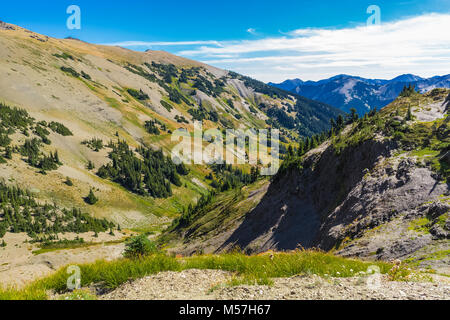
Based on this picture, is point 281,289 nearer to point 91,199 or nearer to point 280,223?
point 280,223

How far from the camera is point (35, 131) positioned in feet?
530

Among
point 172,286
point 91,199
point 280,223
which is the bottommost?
point 91,199

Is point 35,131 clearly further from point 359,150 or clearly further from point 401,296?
point 401,296

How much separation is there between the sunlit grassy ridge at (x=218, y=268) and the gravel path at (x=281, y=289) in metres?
0.44

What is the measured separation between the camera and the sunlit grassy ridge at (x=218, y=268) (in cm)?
891

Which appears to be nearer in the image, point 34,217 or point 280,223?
point 280,223

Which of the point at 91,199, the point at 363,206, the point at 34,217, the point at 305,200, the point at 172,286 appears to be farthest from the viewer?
the point at 91,199

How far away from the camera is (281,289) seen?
761 centimetres

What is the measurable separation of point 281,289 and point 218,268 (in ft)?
12.0

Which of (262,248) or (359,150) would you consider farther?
(262,248)

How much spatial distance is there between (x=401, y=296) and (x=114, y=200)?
168 meters

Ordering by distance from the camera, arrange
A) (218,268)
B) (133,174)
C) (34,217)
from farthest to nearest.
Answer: (133,174)
(34,217)
(218,268)

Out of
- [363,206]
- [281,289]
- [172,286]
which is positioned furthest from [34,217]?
[281,289]
